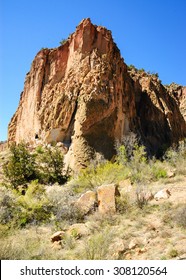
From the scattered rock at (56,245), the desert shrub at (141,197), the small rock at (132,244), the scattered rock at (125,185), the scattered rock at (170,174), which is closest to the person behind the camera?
the small rock at (132,244)

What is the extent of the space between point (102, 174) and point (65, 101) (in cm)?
1088

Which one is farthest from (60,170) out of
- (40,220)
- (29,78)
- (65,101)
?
(29,78)

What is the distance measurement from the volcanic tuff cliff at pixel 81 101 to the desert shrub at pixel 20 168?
323 cm

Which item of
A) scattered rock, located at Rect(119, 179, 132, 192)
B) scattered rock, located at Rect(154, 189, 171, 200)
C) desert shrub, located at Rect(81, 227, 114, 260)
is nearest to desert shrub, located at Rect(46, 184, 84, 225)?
scattered rock, located at Rect(119, 179, 132, 192)

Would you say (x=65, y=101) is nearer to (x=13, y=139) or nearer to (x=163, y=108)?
(x=13, y=139)

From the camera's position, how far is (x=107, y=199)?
9.46m

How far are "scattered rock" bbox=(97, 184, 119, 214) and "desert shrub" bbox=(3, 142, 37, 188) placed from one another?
10299mm

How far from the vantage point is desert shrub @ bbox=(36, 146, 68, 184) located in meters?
19.6

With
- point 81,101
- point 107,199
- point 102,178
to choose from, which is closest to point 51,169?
point 81,101

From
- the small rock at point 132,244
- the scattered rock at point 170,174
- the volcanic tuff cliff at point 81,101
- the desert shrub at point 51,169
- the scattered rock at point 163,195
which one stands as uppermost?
the volcanic tuff cliff at point 81,101

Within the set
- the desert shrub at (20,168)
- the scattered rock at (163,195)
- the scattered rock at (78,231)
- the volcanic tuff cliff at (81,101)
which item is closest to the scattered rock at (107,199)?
the scattered rock at (78,231)

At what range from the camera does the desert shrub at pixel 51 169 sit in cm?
1956

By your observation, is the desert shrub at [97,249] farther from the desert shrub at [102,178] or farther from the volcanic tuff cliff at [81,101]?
the volcanic tuff cliff at [81,101]

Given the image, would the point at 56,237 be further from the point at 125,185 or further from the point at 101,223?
the point at 125,185
